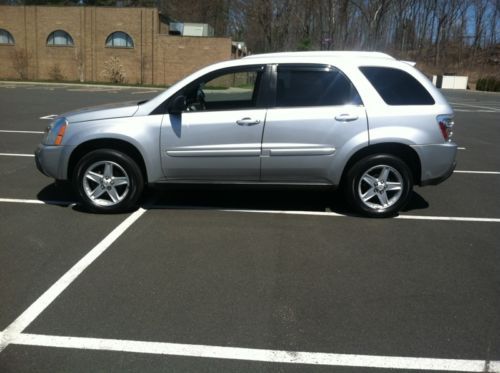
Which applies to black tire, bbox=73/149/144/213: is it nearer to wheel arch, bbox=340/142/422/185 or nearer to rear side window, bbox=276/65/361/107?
rear side window, bbox=276/65/361/107

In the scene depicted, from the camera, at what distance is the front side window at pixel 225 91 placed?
5902 millimetres

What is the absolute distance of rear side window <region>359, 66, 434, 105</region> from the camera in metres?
5.80

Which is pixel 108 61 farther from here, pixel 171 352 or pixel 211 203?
pixel 171 352

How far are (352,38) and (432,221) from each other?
117 ft

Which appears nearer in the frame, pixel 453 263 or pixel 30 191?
pixel 453 263

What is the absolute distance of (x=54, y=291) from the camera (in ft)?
13.0

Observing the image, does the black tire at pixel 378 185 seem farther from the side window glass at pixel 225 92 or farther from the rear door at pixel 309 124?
the side window glass at pixel 225 92

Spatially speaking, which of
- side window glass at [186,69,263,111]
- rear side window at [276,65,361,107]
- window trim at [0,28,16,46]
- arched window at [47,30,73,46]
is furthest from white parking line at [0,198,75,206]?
window trim at [0,28,16,46]

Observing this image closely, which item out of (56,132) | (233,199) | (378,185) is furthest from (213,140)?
(378,185)

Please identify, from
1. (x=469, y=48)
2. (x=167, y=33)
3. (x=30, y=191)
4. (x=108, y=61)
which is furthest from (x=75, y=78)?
(x=469, y=48)

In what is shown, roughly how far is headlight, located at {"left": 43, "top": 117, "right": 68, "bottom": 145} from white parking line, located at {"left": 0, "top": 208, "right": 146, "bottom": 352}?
4.13 ft

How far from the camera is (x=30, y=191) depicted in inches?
270

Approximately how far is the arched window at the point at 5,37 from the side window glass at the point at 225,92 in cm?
4141

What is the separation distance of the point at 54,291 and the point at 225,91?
11.6 feet
